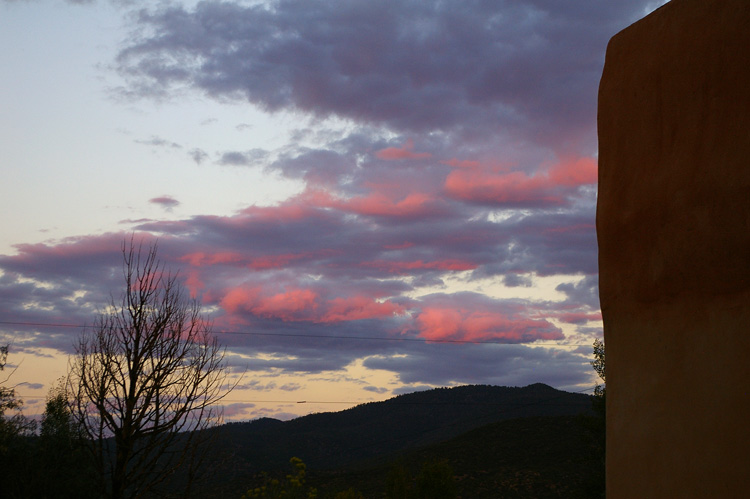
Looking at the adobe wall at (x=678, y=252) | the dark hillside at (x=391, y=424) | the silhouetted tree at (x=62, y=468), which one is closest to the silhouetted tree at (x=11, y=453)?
the silhouetted tree at (x=62, y=468)

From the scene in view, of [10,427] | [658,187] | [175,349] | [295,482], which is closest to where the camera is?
[658,187]

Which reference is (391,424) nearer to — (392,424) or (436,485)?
(392,424)

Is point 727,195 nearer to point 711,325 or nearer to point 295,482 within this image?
point 711,325

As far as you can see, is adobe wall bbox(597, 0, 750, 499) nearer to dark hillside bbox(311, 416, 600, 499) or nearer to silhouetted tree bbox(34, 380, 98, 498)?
silhouetted tree bbox(34, 380, 98, 498)

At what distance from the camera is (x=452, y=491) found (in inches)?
1889

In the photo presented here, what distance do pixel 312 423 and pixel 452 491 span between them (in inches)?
4796

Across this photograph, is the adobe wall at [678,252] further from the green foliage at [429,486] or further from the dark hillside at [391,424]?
the dark hillside at [391,424]

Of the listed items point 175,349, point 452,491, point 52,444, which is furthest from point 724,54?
point 452,491

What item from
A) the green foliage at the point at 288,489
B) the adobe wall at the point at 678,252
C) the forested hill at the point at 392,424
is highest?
the adobe wall at the point at 678,252

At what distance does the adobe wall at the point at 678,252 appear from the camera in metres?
5.33

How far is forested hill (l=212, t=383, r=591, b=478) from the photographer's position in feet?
445

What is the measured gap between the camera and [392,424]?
6275 inches

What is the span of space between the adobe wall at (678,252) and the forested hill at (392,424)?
119 m

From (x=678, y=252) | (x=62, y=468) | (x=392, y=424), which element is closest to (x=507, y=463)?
(x=62, y=468)
